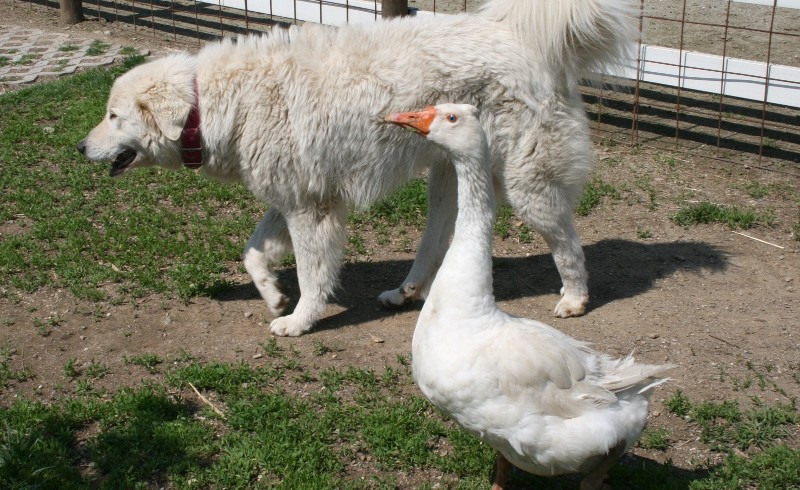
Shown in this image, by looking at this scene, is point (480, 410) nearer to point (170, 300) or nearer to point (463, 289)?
point (463, 289)

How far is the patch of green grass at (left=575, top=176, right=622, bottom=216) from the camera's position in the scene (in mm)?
6898

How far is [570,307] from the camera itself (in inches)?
217

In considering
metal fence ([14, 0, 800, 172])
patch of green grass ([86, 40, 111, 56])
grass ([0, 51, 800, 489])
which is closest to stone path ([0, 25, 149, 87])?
patch of green grass ([86, 40, 111, 56])

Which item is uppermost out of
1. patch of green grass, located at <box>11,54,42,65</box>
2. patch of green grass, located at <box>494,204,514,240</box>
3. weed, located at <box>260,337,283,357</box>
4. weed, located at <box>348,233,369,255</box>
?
patch of green grass, located at <box>11,54,42,65</box>

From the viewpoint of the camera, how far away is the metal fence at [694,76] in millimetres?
7766

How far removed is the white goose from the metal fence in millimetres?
2253

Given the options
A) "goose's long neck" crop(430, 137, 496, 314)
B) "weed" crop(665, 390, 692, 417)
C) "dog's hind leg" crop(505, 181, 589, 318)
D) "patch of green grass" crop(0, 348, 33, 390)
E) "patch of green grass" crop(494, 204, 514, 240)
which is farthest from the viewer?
"patch of green grass" crop(494, 204, 514, 240)

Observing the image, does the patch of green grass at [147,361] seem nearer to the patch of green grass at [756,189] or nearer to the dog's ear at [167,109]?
the dog's ear at [167,109]

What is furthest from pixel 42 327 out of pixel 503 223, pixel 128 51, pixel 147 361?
pixel 128 51

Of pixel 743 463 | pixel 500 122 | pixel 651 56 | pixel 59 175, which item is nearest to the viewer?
pixel 743 463

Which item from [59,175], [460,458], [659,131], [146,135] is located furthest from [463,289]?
[659,131]

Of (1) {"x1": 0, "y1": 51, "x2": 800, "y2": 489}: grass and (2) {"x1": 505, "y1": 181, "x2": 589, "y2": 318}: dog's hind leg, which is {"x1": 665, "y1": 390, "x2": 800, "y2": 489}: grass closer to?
(1) {"x1": 0, "y1": 51, "x2": 800, "y2": 489}: grass

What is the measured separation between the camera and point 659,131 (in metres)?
8.39

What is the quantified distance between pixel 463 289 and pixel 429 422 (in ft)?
3.39
